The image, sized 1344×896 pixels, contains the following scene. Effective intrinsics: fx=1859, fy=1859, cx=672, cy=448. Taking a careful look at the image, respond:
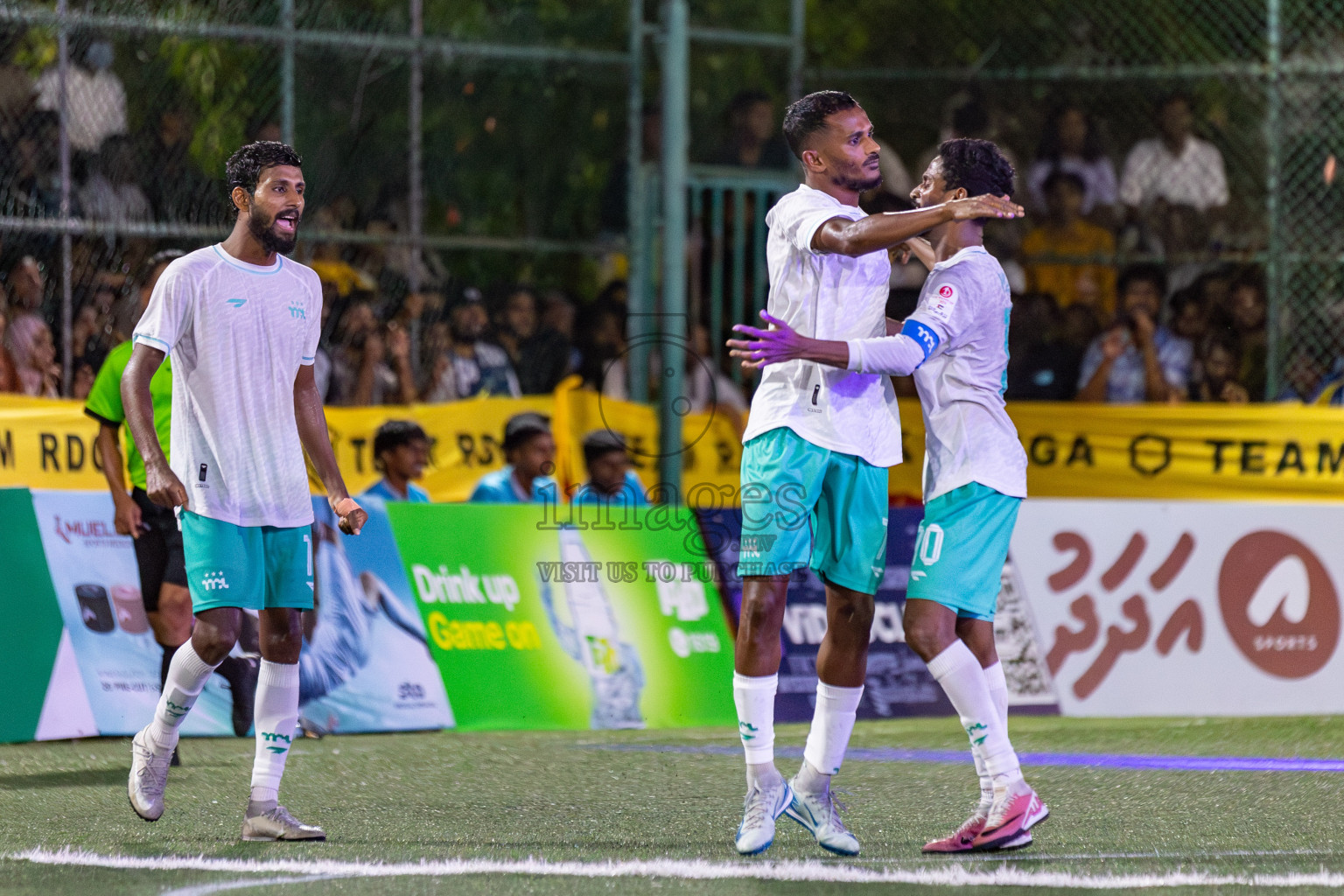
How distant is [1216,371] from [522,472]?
4.95 metres

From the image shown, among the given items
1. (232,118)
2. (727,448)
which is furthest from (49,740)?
(727,448)

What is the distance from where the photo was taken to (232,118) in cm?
1148

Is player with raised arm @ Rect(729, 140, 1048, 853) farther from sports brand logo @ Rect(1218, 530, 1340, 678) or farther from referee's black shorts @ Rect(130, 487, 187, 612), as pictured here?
sports brand logo @ Rect(1218, 530, 1340, 678)

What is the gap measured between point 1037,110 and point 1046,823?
321 inches

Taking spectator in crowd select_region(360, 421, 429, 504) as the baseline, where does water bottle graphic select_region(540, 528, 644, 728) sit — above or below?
below

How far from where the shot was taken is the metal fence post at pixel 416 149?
1224 centimetres

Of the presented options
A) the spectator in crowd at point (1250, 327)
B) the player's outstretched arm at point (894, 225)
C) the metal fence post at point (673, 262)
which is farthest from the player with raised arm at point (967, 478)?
the spectator in crowd at point (1250, 327)

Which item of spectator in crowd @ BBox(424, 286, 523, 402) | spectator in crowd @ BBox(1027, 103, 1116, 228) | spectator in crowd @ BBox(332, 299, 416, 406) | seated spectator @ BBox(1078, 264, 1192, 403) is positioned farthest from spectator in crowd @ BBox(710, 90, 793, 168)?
spectator in crowd @ BBox(332, 299, 416, 406)

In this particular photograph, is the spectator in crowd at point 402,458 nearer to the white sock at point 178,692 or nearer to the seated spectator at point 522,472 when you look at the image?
the seated spectator at point 522,472

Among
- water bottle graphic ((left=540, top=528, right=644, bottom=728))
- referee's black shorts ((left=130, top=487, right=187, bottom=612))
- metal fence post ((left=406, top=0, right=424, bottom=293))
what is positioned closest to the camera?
referee's black shorts ((left=130, top=487, right=187, bottom=612))

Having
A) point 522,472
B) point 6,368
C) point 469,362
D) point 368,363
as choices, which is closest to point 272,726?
point 522,472

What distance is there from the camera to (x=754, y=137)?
13.2 m

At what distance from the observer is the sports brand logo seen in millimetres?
10094

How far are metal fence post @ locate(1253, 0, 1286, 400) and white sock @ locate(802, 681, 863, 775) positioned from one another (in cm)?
747
